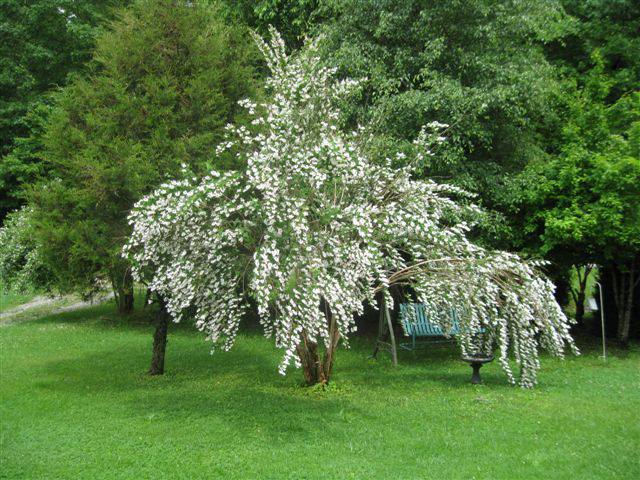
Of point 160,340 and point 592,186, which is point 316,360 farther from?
point 592,186

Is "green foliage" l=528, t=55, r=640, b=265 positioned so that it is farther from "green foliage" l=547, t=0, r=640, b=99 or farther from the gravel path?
the gravel path

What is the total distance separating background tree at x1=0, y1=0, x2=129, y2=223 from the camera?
1008 inches

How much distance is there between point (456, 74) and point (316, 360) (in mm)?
6871

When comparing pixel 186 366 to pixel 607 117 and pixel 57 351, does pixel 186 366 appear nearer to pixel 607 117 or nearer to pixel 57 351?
pixel 57 351

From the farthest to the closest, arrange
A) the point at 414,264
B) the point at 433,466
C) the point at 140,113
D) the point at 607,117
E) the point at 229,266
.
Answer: the point at 607,117, the point at 140,113, the point at 414,264, the point at 229,266, the point at 433,466

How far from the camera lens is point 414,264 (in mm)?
9750

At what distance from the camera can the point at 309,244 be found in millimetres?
8016

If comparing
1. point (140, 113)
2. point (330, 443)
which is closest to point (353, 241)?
point (330, 443)

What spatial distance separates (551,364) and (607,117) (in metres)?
5.73

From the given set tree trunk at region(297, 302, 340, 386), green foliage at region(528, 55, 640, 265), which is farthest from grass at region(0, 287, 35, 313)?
green foliage at region(528, 55, 640, 265)

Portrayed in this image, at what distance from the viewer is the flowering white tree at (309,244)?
7805 mm

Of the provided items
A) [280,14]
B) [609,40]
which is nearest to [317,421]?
[280,14]

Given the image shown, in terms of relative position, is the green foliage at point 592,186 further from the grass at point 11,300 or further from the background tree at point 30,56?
the grass at point 11,300

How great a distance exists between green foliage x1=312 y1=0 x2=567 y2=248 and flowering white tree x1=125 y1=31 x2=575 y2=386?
3.00 metres
